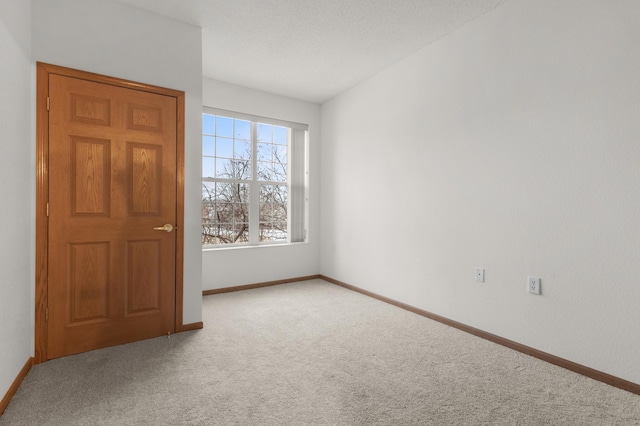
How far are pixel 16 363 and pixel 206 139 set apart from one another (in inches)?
118

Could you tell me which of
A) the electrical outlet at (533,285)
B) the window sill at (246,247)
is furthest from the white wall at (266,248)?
the electrical outlet at (533,285)

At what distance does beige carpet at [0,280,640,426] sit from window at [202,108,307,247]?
70.8 inches

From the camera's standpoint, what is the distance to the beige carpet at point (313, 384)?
1704 millimetres

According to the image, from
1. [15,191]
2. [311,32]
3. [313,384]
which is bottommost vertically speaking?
→ [313,384]

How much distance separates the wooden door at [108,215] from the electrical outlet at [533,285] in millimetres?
2973

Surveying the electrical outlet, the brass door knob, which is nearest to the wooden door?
the brass door knob

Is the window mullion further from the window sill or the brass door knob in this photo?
the brass door knob

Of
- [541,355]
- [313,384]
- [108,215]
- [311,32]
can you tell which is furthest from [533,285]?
[108,215]

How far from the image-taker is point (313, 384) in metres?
2.02

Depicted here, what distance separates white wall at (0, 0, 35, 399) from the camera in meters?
1.78

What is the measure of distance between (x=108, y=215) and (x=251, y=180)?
222 centimetres

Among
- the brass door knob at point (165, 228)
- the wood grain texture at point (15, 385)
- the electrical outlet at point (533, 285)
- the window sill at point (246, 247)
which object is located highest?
the brass door knob at point (165, 228)

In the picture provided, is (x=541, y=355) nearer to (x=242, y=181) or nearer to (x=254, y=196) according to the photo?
(x=254, y=196)

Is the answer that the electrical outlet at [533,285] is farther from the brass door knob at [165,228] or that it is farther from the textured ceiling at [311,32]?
the brass door knob at [165,228]
